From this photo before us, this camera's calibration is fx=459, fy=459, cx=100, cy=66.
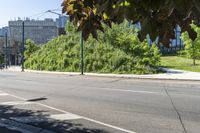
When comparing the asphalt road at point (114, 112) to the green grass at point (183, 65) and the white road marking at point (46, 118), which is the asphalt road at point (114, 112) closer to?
the white road marking at point (46, 118)

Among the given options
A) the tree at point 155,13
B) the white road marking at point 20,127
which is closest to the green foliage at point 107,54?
the white road marking at point 20,127

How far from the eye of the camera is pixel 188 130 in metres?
9.70

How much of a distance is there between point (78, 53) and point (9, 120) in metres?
37.7

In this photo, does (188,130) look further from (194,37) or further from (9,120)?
(194,37)

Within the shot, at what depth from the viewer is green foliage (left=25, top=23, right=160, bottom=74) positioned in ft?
135

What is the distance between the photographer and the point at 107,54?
44.9 meters

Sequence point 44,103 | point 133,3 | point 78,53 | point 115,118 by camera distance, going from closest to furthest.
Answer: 1. point 133,3
2. point 115,118
3. point 44,103
4. point 78,53

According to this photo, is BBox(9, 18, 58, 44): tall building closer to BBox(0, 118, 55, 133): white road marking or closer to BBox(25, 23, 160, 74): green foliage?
BBox(25, 23, 160, 74): green foliage

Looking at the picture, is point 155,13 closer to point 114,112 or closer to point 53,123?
point 53,123

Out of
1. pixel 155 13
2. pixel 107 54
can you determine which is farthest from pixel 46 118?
pixel 107 54

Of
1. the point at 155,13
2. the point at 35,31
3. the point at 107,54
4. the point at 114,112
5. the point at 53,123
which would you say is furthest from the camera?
the point at 35,31

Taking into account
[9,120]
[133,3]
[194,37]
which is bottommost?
[9,120]

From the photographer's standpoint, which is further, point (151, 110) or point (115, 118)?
point (151, 110)

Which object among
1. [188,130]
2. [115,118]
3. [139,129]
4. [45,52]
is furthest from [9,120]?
[45,52]
